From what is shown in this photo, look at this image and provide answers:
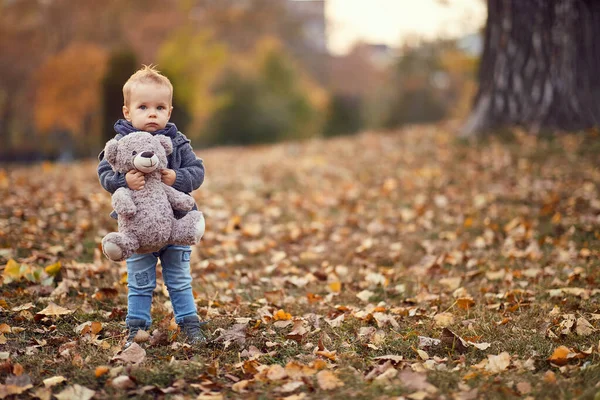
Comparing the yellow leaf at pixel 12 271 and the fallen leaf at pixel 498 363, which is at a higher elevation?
the yellow leaf at pixel 12 271

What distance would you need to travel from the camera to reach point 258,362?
3.14 m

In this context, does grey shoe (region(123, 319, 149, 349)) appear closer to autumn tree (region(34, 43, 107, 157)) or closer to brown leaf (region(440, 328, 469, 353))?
brown leaf (region(440, 328, 469, 353))

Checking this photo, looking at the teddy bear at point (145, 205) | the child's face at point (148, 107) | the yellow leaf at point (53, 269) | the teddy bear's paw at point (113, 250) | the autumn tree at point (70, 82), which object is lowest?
the yellow leaf at point (53, 269)

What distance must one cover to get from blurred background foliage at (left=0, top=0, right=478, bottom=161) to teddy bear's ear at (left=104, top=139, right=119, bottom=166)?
1362 centimetres

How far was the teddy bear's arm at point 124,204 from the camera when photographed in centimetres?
310

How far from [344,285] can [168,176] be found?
2.11 m

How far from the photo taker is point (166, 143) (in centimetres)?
324

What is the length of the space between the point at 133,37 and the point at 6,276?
21.8 m

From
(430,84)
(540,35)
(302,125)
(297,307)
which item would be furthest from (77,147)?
(297,307)

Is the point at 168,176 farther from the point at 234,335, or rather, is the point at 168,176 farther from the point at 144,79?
the point at 234,335

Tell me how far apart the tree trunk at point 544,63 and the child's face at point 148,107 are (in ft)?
24.7

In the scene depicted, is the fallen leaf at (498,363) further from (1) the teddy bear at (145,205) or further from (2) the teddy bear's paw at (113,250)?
(2) the teddy bear's paw at (113,250)

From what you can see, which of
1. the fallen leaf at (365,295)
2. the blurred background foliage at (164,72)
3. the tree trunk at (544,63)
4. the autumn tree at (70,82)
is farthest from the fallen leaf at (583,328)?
the autumn tree at (70,82)

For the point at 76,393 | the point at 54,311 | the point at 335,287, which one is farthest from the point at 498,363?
the point at 54,311
